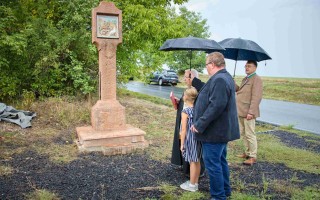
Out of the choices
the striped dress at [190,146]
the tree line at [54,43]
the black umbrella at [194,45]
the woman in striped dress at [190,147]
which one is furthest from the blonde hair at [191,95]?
the tree line at [54,43]

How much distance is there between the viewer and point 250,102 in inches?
216

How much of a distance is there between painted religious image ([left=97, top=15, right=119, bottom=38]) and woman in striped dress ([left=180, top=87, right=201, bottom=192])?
3144mm

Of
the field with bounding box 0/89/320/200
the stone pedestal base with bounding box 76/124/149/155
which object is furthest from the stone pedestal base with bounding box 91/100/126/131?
the field with bounding box 0/89/320/200

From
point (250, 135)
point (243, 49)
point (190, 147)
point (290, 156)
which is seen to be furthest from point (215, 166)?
point (290, 156)

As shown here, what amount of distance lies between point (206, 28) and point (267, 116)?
25310 millimetres

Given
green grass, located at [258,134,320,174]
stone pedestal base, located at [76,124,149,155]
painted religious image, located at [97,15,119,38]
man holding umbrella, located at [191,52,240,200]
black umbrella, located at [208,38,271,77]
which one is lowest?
green grass, located at [258,134,320,174]

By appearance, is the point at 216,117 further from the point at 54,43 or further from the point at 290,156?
the point at 54,43

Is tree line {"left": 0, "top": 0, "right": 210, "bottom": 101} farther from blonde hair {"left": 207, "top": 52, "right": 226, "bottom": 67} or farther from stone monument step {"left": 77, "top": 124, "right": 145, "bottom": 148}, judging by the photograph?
blonde hair {"left": 207, "top": 52, "right": 226, "bottom": 67}

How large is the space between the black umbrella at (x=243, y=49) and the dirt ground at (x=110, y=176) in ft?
7.06

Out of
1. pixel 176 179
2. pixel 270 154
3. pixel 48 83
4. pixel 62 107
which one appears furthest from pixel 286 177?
pixel 48 83

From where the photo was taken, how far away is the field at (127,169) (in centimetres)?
419

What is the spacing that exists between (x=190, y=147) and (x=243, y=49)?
2525 mm

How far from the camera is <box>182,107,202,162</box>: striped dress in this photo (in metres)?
4.26

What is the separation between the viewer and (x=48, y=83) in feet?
32.3
